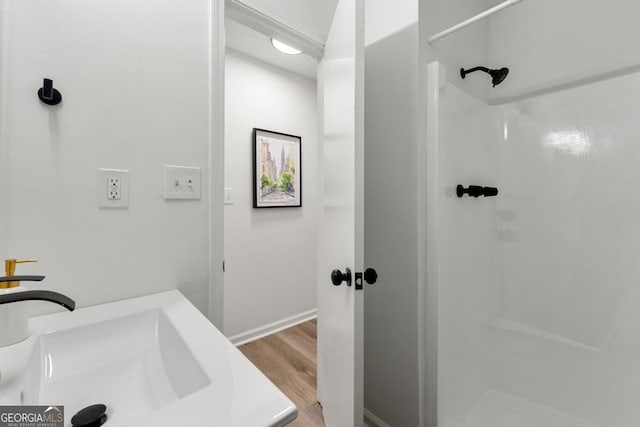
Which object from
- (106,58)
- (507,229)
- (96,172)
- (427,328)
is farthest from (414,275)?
(106,58)

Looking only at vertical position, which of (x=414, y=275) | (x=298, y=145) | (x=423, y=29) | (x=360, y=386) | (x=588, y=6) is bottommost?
(x=360, y=386)

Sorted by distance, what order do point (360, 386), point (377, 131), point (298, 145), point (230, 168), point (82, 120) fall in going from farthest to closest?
point (298, 145), point (230, 168), point (377, 131), point (360, 386), point (82, 120)

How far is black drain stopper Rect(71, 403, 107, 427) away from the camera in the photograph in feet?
1.45

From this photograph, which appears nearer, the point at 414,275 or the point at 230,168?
the point at 414,275

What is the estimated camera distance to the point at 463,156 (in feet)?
4.43

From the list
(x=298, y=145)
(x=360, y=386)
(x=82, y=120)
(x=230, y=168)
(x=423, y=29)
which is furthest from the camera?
(x=298, y=145)

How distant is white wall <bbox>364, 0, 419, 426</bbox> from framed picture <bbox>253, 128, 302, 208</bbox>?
Result: 111 cm

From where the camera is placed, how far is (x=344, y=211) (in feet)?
3.34

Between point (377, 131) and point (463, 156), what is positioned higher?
point (377, 131)

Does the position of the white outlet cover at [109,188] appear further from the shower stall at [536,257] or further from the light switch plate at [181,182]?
the shower stall at [536,257]

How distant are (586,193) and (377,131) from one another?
114 centimetres

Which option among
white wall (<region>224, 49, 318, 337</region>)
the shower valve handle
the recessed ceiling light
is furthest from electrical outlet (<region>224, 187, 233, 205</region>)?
the shower valve handle

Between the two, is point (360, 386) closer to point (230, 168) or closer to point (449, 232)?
point (449, 232)

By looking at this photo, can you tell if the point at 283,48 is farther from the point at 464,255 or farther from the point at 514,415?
the point at 514,415
